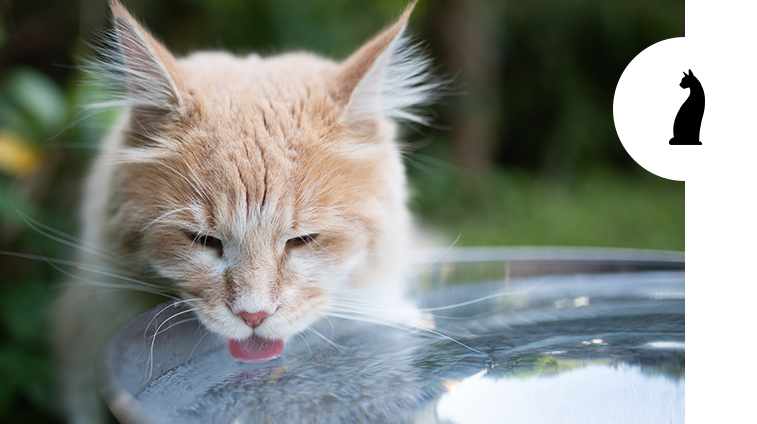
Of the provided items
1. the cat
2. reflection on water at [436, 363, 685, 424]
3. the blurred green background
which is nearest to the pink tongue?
the cat

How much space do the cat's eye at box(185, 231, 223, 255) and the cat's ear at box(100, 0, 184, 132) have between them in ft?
1.07

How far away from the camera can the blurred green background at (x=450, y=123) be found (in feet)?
8.50

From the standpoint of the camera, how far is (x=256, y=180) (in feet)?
4.41

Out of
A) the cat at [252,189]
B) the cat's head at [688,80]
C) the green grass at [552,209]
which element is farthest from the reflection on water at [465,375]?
the green grass at [552,209]

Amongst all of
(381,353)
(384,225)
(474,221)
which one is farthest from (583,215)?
(381,353)

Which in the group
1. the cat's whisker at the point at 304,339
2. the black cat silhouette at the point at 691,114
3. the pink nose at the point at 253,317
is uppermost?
the black cat silhouette at the point at 691,114

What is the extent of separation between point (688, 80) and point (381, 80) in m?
1.13

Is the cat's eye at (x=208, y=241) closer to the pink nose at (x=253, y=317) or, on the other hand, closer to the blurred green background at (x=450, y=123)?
the pink nose at (x=253, y=317)

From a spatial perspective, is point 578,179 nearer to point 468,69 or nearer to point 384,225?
point 468,69

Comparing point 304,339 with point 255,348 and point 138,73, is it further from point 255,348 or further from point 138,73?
point 138,73

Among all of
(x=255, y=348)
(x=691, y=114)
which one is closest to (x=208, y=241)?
(x=255, y=348)

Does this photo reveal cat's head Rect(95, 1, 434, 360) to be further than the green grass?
No

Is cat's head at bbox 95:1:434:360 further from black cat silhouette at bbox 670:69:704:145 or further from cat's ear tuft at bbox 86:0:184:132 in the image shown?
black cat silhouette at bbox 670:69:704:145

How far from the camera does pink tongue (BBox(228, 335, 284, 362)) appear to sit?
1.30 meters
